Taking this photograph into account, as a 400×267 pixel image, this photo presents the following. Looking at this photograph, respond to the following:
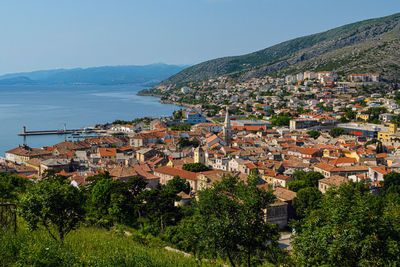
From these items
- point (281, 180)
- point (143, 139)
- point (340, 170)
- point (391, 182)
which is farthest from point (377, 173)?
point (143, 139)

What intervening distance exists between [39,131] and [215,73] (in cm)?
9661

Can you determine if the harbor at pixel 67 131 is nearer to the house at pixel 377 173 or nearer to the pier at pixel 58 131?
the pier at pixel 58 131

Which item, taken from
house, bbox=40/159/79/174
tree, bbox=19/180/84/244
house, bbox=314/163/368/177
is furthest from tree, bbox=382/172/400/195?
house, bbox=40/159/79/174

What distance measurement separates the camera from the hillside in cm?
7645

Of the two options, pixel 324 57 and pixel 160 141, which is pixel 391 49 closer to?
pixel 324 57

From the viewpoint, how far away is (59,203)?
7215 millimetres

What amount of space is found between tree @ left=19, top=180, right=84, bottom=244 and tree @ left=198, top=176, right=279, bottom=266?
8.35ft

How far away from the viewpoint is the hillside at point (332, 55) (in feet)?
251

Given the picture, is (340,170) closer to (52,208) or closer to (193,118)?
(52,208)

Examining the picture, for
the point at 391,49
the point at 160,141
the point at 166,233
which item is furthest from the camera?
the point at 391,49

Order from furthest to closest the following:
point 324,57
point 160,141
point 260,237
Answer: point 324,57, point 160,141, point 260,237

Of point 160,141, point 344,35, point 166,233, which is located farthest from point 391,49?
point 166,233

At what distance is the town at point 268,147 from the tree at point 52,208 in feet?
12.9

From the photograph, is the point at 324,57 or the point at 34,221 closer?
the point at 34,221
